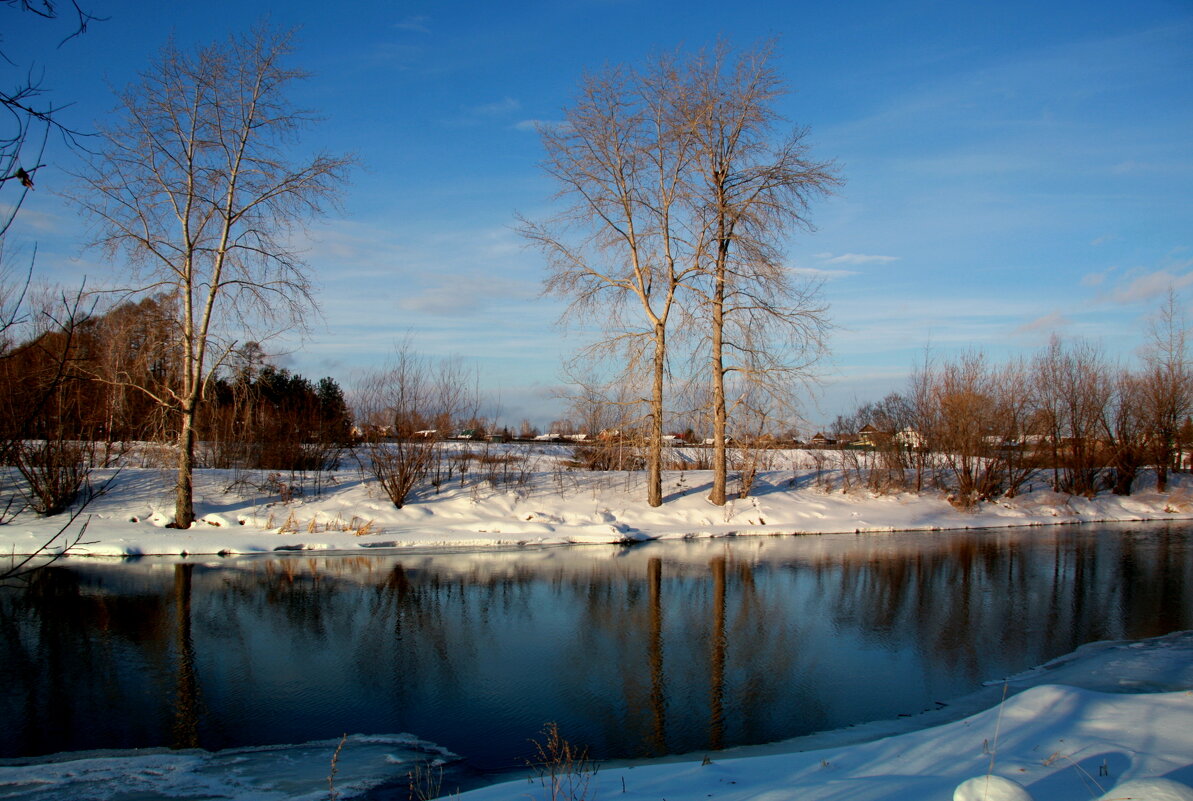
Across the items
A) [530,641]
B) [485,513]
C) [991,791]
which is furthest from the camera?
[485,513]

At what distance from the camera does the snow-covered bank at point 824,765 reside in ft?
16.2

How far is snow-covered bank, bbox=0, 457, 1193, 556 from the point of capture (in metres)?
17.8

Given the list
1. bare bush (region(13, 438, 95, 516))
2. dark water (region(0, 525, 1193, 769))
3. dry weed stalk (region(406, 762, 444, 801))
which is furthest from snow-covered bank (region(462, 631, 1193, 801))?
bare bush (region(13, 438, 95, 516))

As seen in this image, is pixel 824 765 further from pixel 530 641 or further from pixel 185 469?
pixel 185 469

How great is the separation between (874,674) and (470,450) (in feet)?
56.7

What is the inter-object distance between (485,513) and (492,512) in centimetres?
20

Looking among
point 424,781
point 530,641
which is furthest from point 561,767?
point 530,641

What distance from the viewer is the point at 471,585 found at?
543 inches

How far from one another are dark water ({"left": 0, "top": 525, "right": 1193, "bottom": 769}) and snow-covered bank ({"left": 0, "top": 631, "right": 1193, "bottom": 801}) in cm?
46

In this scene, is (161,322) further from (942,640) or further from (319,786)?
(942,640)

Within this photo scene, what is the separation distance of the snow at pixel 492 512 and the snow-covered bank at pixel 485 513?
0.05 meters

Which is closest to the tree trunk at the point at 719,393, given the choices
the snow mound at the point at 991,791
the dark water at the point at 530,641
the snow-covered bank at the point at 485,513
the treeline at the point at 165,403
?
the snow-covered bank at the point at 485,513

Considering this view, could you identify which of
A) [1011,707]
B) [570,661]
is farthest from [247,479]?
[1011,707]

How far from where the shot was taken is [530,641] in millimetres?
10102
